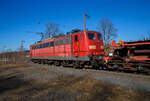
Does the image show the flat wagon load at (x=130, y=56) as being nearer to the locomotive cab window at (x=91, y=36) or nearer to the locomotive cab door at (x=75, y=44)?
the locomotive cab window at (x=91, y=36)

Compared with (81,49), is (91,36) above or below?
above

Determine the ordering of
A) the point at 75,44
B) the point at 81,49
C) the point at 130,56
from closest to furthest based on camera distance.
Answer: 1. the point at 130,56
2. the point at 81,49
3. the point at 75,44

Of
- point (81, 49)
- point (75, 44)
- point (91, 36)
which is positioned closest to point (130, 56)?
point (91, 36)

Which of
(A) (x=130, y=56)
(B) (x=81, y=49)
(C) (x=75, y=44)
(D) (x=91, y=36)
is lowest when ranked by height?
(A) (x=130, y=56)

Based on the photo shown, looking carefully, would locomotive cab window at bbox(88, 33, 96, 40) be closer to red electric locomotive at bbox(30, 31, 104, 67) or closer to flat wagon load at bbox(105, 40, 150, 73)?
red electric locomotive at bbox(30, 31, 104, 67)

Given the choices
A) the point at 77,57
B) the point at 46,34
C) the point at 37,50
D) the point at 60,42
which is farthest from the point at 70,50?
the point at 46,34

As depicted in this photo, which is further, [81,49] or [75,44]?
[75,44]

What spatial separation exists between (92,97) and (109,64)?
549cm

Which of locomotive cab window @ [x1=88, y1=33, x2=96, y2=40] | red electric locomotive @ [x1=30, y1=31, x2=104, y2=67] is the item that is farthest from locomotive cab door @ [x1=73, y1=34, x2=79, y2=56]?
locomotive cab window @ [x1=88, y1=33, x2=96, y2=40]

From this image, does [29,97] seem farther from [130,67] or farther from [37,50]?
[37,50]

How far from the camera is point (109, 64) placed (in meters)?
9.32

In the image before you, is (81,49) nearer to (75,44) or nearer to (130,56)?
(75,44)

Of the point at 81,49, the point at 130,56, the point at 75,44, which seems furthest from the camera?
the point at 75,44

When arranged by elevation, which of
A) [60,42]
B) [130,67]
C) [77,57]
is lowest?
[130,67]
